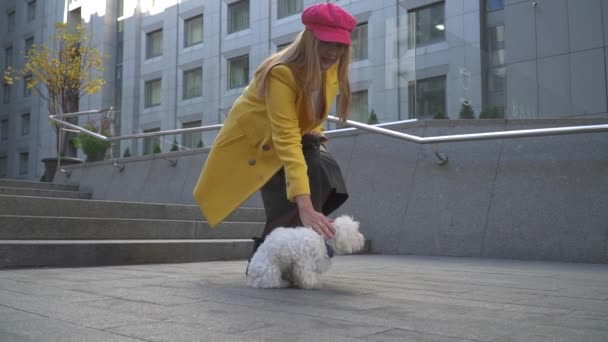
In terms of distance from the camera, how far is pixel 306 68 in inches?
128

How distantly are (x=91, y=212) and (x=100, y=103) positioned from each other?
24.2 metres

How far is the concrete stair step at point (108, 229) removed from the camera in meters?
4.89

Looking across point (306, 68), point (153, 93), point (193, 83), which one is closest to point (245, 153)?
point (306, 68)

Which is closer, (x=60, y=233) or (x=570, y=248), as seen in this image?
(x=60, y=233)

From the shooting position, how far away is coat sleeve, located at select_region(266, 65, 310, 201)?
3111mm

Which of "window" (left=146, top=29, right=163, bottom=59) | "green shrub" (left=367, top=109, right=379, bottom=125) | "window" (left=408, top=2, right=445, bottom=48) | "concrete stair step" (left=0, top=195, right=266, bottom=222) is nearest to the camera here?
"concrete stair step" (left=0, top=195, right=266, bottom=222)

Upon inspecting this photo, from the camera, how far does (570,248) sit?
5992 mm

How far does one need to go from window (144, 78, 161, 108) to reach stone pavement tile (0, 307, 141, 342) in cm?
2399

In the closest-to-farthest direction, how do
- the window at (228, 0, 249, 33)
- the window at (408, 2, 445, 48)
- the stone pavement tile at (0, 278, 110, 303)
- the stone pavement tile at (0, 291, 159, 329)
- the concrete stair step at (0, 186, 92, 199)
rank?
the stone pavement tile at (0, 291, 159, 329) → the stone pavement tile at (0, 278, 110, 303) → the window at (408, 2, 445, 48) → the concrete stair step at (0, 186, 92, 199) → the window at (228, 0, 249, 33)

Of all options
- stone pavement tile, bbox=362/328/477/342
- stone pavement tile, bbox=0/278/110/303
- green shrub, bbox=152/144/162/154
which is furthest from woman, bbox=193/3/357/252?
green shrub, bbox=152/144/162/154

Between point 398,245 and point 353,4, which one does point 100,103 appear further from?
point 398,245

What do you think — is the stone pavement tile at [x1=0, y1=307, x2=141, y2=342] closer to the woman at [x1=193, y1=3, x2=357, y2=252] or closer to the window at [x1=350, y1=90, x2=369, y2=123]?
the woman at [x1=193, y1=3, x2=357, y2=252]

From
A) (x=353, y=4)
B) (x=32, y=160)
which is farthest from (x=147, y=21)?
(x=353, y=4)

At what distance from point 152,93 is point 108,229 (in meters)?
22.0
